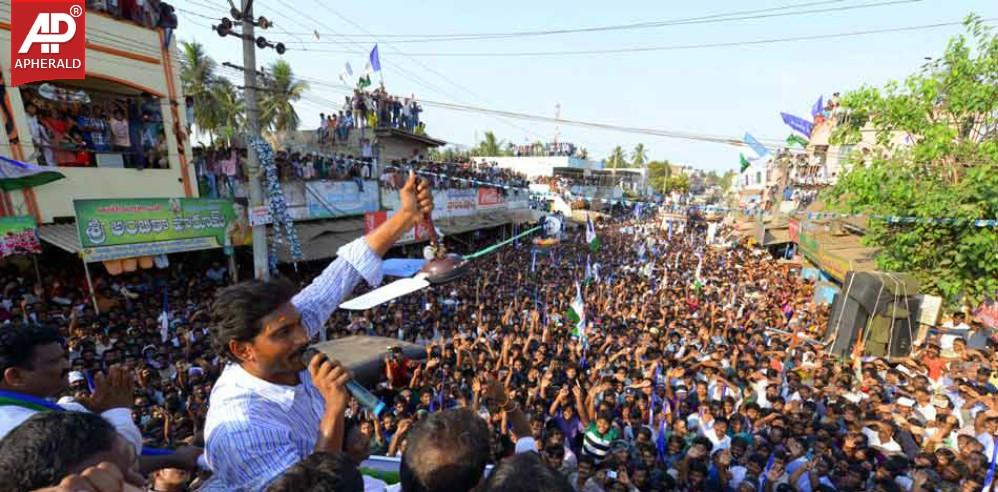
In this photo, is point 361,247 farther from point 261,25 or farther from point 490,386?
point 261,25

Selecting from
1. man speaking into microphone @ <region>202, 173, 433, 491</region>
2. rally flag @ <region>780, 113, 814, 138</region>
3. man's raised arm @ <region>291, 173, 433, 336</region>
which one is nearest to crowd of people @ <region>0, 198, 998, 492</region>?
man speaking into microphone @ <region>202, 173, 433, 491</region>

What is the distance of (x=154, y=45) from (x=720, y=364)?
12.4 metres

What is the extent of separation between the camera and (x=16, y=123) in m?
8.25

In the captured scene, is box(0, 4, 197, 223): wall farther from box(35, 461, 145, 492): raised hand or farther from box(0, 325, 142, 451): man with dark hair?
box(35, 461, 145, 492): raised hand

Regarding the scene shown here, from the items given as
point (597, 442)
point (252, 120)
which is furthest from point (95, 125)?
point (597, 442)

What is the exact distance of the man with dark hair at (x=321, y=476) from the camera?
3.86 feet

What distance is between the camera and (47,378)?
1902 mm

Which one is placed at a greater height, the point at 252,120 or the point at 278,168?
the point at 252,120

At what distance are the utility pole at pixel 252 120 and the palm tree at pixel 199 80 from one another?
16.9 meters

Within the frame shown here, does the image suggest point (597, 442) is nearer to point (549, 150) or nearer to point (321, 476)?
point (321, 476)

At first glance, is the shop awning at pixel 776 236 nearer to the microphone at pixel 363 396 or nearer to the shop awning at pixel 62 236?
the shop awning at pixel 62 236

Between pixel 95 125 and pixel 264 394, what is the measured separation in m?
11.5

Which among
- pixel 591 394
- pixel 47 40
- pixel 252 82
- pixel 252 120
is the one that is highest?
pixel 47 40

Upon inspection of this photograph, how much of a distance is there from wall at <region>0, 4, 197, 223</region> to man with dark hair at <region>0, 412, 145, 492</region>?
9877 millimetres
